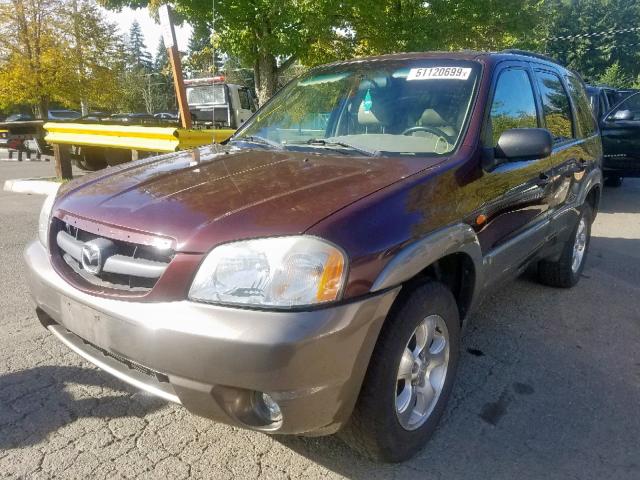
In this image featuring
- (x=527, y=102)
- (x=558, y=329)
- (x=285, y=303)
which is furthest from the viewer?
(x=558, y=329)

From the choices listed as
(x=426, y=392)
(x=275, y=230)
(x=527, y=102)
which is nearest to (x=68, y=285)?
(x=275, y=230)

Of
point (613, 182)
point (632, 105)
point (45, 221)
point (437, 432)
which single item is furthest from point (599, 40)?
point (45, 221)

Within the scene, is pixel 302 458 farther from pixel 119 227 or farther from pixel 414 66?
pixel 414 66

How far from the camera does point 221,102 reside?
19344 mm

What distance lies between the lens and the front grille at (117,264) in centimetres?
192

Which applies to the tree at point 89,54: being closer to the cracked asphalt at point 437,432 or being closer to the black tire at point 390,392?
the cracked asphalt at point 437,432

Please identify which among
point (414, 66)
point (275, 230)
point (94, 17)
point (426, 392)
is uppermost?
point (94, 17)

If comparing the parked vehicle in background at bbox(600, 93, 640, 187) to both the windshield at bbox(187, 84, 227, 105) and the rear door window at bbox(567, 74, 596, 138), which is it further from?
the windshield at bbox(187, 84, 227, 105)

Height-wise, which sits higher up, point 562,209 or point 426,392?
point 562,209

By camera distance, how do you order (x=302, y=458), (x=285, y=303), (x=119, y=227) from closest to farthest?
(x=285, y=303) → (x=119, y=227) → (x=302, y=458)

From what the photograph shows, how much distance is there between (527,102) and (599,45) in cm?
5494

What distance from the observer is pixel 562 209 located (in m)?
3.88

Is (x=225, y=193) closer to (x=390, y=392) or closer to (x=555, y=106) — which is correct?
(x=390, y=392)

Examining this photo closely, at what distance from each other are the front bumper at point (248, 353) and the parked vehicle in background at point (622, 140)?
8.04 meters
